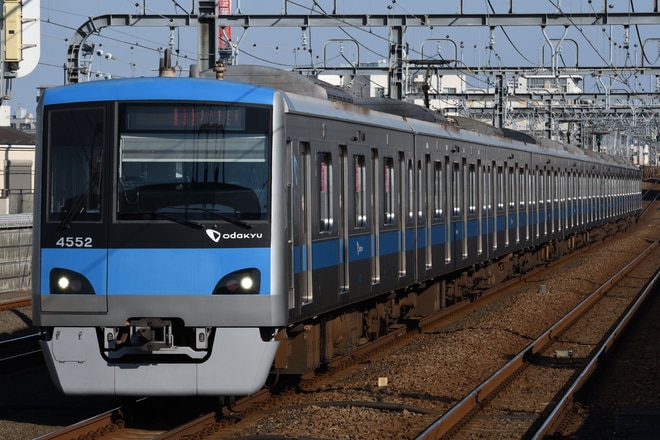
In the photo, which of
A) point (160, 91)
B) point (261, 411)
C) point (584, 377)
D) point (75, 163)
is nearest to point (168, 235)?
point (75, 163)

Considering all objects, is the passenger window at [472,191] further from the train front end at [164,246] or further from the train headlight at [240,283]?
the train headlight at [240,283]

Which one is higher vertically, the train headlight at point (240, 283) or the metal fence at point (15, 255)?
the train headlight at point (240, 283)

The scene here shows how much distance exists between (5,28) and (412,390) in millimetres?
11320

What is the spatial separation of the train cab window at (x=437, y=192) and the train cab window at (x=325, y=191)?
5123 mm

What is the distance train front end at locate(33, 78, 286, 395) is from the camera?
A: 921 cm

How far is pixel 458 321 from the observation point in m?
17.9

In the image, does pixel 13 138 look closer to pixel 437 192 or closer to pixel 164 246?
pixel 437 192

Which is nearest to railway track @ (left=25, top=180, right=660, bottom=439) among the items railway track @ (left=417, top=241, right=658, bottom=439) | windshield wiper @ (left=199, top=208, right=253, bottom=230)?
railway track @ (left=417, top=241, right=658, bottom=439)

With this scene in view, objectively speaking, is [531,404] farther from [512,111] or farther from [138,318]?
[512,111]

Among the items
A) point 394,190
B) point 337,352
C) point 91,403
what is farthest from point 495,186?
point 91,403

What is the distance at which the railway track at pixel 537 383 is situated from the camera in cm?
1001

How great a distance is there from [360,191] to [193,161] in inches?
130

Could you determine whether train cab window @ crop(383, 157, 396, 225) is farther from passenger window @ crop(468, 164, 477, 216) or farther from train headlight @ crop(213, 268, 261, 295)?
passenger window @ crop(468, 164, 477, 216)

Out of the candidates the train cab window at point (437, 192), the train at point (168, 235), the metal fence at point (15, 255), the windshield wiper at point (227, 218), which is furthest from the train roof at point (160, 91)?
the metal fence at point (15, 255)
